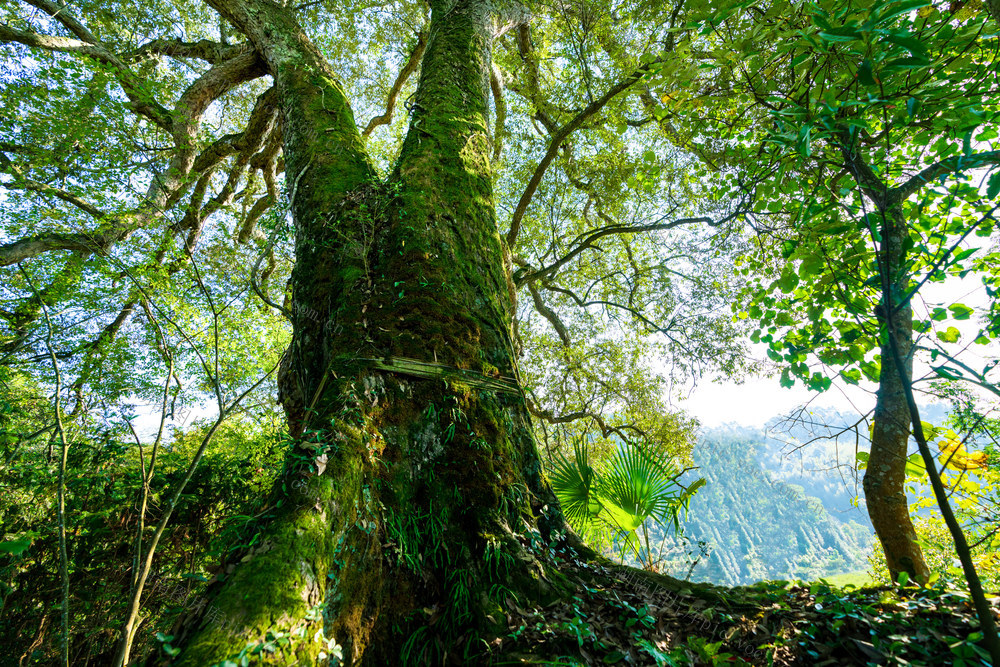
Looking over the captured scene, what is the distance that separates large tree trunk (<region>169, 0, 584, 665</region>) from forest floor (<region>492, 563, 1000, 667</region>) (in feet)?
0.56

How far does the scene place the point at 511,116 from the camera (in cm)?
816

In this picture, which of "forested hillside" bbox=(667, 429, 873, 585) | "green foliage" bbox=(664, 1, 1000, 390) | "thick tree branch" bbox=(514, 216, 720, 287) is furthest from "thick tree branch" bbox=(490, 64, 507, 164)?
"forested hillside" bbox=(667, 429, 873, 585)

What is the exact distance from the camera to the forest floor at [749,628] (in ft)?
4.82

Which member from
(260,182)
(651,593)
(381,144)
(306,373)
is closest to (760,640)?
(651,593)

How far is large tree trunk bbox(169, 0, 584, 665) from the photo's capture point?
1509mm

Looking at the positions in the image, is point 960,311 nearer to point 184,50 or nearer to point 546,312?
point 546,312

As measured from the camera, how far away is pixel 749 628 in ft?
5.54

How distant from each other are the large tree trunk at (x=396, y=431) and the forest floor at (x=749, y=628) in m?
0.17

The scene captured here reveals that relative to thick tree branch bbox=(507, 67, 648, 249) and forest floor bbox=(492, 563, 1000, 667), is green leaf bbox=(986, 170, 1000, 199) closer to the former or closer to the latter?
forest floor bbox=(492, 563, 1000, 667)

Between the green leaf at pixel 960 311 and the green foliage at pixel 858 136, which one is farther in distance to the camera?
the green leaf at pixel 960 311

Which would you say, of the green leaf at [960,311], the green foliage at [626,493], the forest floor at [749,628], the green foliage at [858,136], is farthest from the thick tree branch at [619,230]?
the forest floor at [749,628]

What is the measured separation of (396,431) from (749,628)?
5.55 ft

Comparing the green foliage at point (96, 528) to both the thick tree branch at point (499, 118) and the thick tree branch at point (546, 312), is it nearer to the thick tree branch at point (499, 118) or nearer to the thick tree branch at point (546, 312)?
the thick tree branch at point (546, 312)

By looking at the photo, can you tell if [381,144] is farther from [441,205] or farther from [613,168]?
[441,205]
